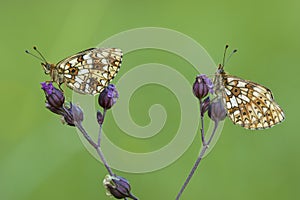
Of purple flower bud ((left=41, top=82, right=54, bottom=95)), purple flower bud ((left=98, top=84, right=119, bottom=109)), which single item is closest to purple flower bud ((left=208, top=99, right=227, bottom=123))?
purple flower bud ((left=98, top=84, right=119, bottom=109))

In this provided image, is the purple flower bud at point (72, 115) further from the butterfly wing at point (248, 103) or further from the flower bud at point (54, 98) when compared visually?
the butterfly wing at point (248, 103)

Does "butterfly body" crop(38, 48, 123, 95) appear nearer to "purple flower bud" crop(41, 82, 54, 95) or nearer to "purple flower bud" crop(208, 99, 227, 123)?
"purple flower bud" crop(41, 82, 54, 95)

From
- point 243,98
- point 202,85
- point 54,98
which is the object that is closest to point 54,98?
point 54,98

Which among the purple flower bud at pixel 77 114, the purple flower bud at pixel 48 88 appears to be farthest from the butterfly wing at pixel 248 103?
the purple flower bud at pixel 48 88

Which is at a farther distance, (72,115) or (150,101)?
(150,101)

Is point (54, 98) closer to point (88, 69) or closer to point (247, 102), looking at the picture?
point (88, 69)

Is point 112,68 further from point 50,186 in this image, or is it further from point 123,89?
point 50,186

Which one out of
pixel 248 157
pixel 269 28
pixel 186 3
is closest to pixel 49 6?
pixel 186 3
